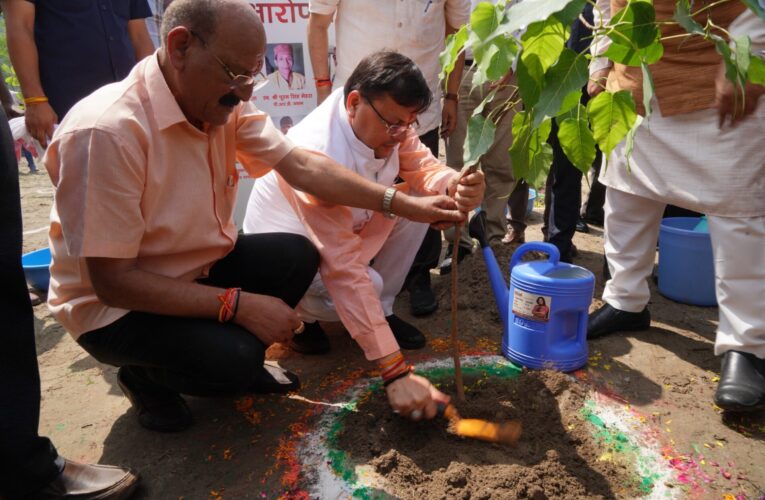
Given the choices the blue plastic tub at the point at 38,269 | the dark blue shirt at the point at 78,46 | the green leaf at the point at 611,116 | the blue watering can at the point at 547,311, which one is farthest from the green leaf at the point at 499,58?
the blue plastic tub at the point at 38,269

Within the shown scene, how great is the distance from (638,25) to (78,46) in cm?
248

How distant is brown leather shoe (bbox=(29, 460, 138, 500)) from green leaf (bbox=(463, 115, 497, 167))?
1371 mm

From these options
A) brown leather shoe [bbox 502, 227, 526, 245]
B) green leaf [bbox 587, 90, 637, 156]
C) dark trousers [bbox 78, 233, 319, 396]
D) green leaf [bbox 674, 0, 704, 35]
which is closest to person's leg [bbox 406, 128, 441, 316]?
brown leather shoe [bbox 502, 227, 526, 245]

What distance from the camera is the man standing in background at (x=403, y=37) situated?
2898 millimetres

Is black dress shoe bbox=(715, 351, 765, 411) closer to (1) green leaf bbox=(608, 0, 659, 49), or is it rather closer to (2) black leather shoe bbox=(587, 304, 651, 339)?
(2) black leather shoe bbox=(587, 304, 651, 339)

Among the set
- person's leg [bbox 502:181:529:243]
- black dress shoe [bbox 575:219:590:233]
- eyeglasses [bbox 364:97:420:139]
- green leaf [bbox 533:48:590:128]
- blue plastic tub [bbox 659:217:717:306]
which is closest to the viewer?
green leaf [bbox 533:48:590:128]

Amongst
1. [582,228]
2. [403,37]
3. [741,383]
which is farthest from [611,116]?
[582,228]

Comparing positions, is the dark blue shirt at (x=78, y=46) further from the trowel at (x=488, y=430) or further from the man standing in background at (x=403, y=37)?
the trowel at (x=488, y=430)

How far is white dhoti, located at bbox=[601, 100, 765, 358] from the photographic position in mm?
2021

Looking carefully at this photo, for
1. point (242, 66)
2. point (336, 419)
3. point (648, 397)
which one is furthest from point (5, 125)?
point (648, 397)

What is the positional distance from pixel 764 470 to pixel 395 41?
8.06 feet

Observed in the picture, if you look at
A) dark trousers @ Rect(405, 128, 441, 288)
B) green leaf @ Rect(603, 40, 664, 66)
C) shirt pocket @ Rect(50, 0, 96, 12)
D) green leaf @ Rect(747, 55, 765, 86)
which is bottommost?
dark trousers @ Rect(405, 128, 441, 288)

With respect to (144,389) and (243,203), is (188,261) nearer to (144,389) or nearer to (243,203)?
(144,389)

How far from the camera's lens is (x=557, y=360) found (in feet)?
7.39
